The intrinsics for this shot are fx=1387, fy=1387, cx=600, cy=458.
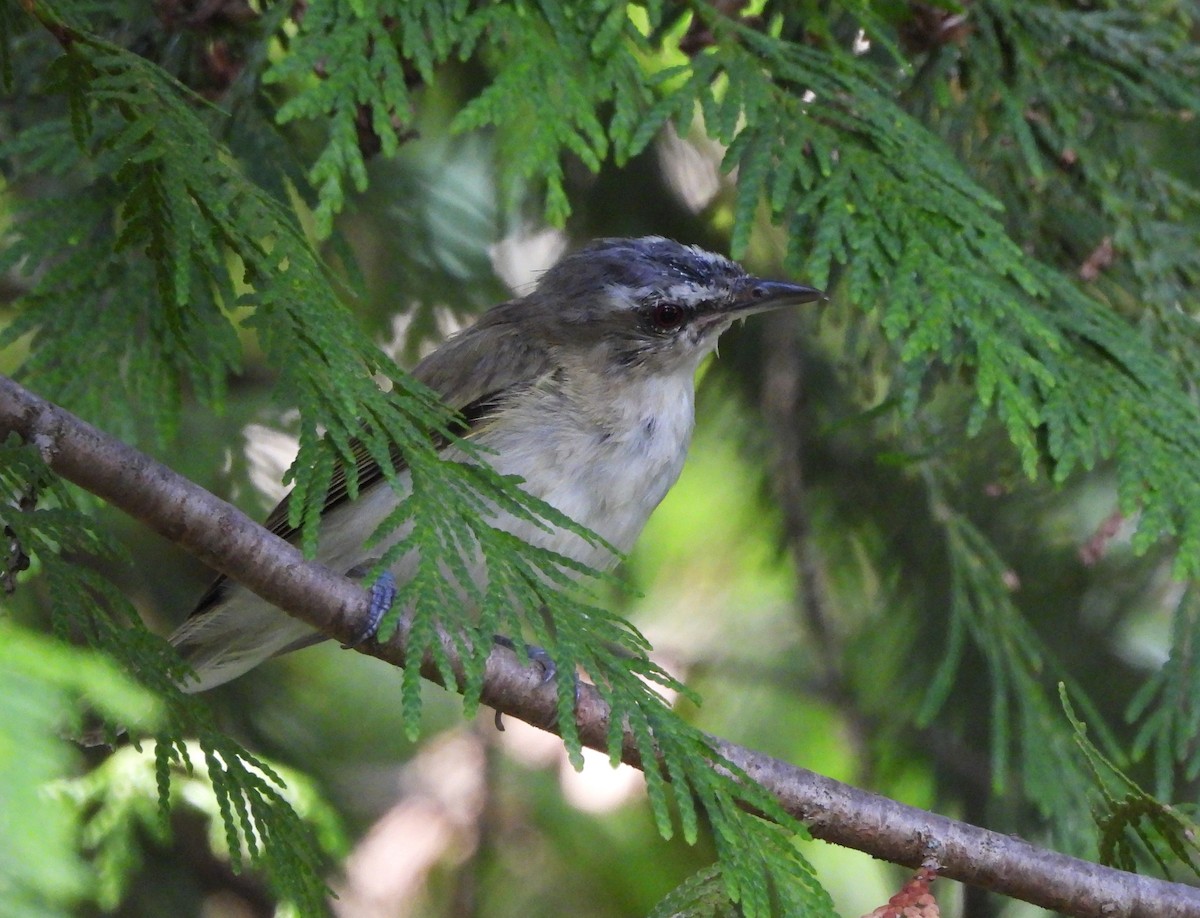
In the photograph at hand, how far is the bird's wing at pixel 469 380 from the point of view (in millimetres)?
3158

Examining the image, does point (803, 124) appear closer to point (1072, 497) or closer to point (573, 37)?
point (573, 37)

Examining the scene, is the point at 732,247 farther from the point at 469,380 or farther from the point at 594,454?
the point at 469,380

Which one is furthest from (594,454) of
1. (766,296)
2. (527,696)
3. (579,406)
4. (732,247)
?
(527,696)

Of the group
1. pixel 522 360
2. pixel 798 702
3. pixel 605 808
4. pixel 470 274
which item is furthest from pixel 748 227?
pixel 605 808

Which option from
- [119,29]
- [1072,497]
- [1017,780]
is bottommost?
[1017,780]

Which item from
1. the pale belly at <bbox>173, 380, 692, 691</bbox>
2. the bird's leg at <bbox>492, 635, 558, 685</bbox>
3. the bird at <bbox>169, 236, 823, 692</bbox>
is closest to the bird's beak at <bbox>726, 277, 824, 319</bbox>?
the bird at <bbox>169, 236, 823, 692</bbox>

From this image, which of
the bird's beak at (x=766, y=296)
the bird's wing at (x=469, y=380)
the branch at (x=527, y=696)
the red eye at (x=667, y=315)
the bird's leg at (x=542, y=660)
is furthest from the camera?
the red eye at (x=667, y=315)

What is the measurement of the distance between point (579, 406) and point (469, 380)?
0.95 ft

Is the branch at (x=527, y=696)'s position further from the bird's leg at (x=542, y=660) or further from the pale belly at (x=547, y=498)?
the pale belly at (x=547, y=498)

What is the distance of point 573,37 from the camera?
2.34m

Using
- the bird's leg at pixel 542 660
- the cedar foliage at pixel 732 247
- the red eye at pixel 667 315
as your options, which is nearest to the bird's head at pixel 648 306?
the red eye at pixel 667 315

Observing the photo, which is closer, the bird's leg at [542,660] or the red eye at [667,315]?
the bird's leg at [542,660]

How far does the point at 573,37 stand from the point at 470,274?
5.37ft

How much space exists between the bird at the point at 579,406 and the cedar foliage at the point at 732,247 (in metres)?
0.38
